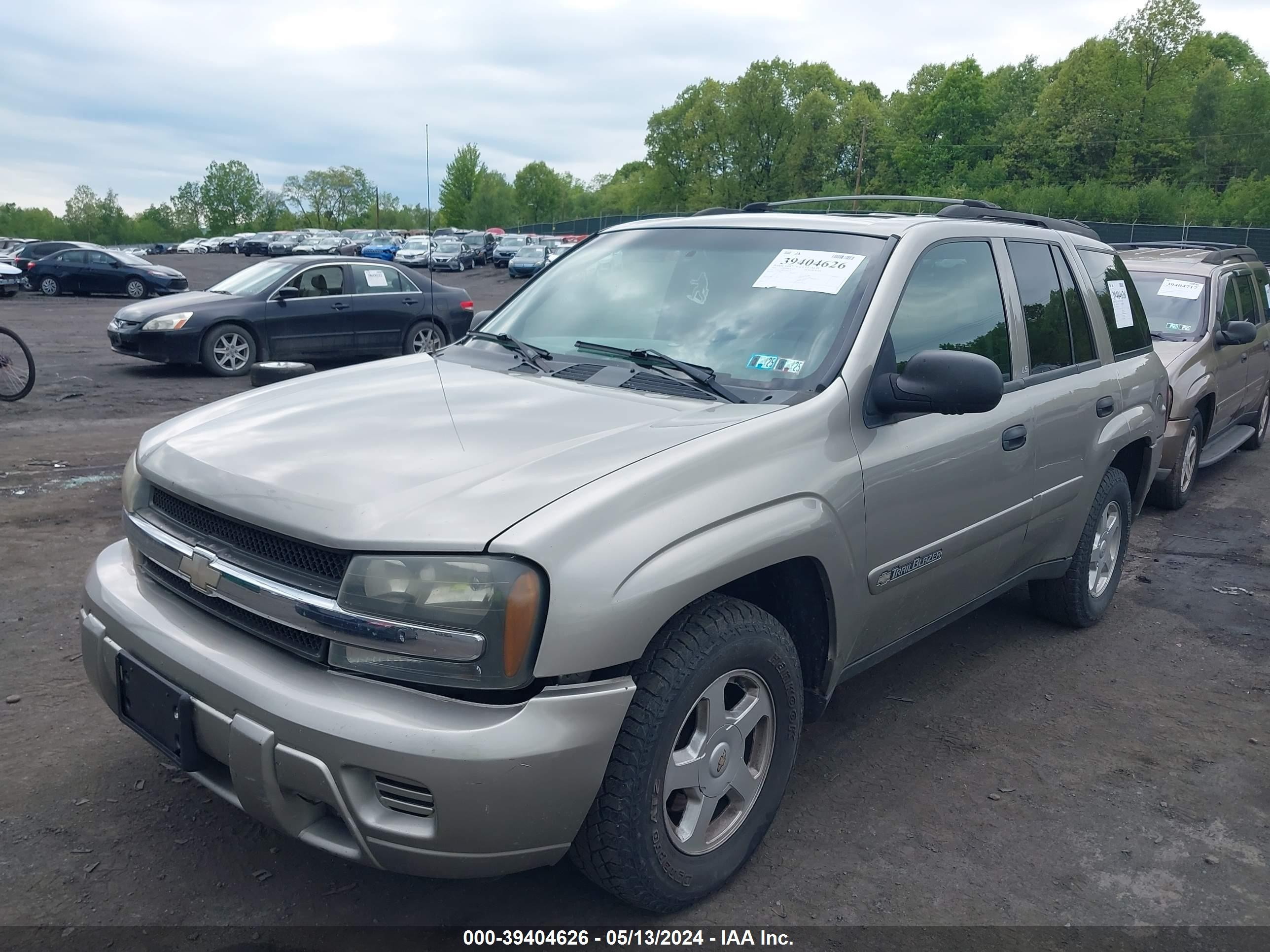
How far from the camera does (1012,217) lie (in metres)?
4.39

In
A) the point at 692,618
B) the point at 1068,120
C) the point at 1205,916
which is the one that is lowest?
the point at 1205,916

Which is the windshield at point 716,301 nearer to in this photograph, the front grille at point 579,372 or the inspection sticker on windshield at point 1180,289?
the front grille at point 579,372

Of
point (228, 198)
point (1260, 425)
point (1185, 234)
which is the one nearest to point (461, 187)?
point (228, 198)

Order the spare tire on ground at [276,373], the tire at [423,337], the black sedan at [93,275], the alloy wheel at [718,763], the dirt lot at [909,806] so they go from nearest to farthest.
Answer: the alloy wheel at [718,763] → the dirt lot at [909,806] → the spare tire on ground at [276,373] → the tire at [423,337] → the black sedan at [93,275]

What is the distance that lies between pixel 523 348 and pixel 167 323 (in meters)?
10.2

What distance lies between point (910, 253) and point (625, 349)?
3.36 ft

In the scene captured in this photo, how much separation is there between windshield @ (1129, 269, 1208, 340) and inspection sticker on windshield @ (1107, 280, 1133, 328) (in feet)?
10.0

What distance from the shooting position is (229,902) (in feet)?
8.69

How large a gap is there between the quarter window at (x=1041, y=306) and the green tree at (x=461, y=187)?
329 ft

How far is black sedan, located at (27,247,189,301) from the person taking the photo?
27375 millimetres

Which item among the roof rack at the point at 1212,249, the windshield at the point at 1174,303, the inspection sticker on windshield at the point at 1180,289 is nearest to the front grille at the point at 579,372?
the windshield at the point at 1174,303

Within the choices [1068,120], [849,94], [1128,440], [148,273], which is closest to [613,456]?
[1128,440]

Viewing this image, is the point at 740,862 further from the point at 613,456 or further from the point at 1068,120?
the point at 1068,120

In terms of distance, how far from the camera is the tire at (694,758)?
2346 millimetres
